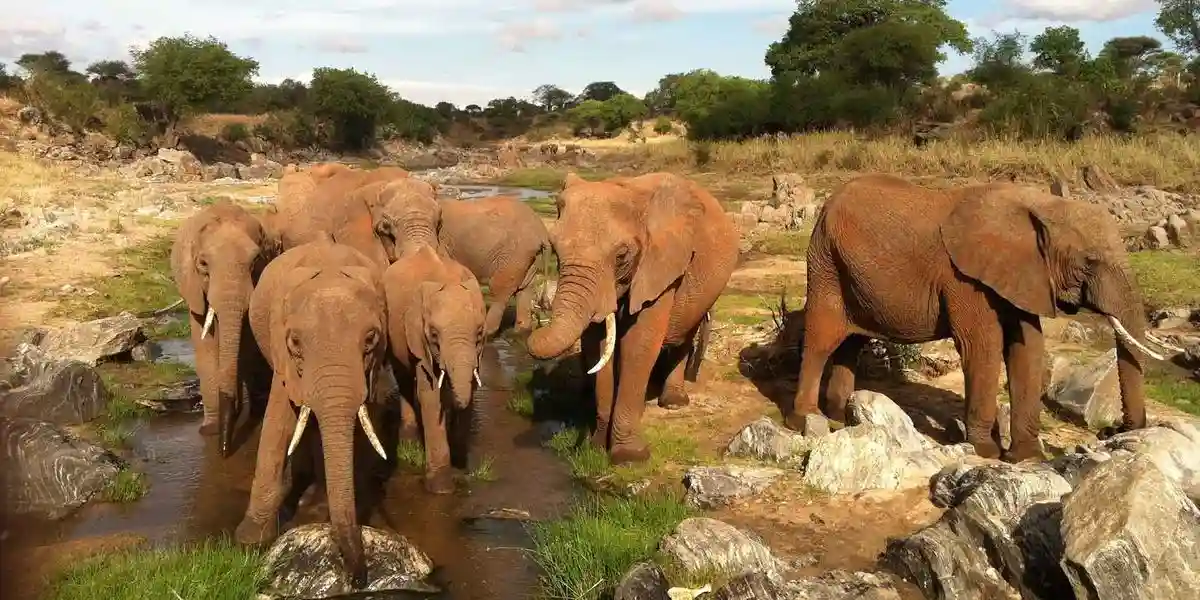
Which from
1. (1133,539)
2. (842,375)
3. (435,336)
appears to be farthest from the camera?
(842,375)

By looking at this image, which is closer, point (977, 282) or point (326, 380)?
point (326, 380)

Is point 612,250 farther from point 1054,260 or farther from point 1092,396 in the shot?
point 1092,396

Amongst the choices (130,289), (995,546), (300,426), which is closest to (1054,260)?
(995,546)

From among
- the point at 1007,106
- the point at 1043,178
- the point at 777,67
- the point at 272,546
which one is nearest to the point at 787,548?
the point at 272,546

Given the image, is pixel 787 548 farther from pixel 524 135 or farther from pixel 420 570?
pixel 524 135

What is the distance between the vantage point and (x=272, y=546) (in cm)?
601

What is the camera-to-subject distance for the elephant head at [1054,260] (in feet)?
23.9

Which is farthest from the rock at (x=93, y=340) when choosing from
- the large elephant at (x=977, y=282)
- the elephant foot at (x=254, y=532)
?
the large elephant at (x=977, y=282)

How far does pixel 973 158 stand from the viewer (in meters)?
28.3

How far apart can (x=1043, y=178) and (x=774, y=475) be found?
21236 millimetres

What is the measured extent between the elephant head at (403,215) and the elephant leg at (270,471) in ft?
12.8

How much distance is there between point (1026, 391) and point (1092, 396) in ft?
4.53

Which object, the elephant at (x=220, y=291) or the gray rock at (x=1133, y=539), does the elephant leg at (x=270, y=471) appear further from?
the gray rock at (x=1133, y=539)

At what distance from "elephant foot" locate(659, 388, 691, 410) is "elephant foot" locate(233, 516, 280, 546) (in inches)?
169
